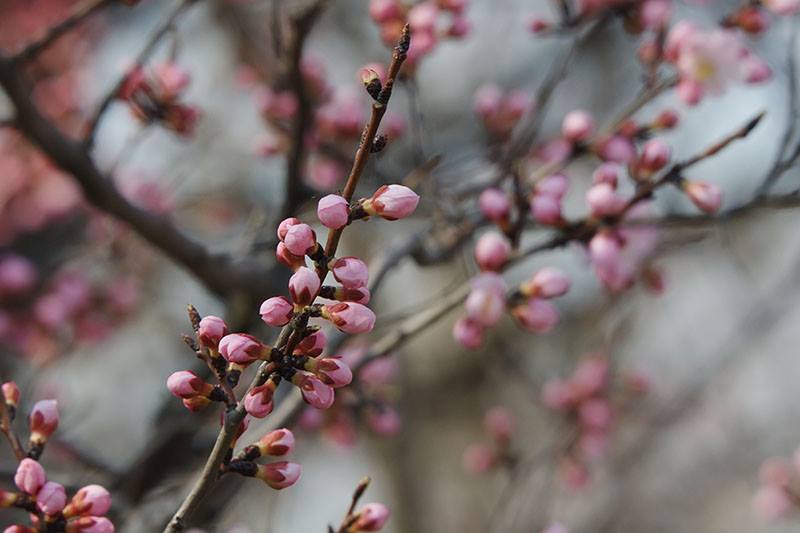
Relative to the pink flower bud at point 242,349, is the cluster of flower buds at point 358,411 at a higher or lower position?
lower

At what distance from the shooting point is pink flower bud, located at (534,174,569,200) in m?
1.70

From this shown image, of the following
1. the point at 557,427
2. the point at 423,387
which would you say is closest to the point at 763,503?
the point at 557,427

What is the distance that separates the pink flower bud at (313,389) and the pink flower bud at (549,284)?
705 millimetres

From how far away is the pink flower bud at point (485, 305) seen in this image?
1608 millimetres

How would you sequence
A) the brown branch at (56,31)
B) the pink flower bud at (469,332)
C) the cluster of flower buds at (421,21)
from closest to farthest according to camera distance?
1. the pink flower bud at (469,332)
2. the brown branch at (56,31)
3. the cluster of flower buds at (421,21)

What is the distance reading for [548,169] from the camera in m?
1.93

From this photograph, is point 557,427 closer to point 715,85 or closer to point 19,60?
point 715,85

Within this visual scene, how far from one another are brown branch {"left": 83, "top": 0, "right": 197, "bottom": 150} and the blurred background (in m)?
0.07

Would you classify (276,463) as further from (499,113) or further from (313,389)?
(499,113)

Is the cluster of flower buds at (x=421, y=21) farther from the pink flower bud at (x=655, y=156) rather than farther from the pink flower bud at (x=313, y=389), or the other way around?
the pink flower bud at (x=313, y=389)

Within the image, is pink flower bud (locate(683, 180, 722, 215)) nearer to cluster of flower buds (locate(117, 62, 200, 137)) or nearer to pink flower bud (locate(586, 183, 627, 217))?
pink flower bud (locate(586, 183, 627, 217))

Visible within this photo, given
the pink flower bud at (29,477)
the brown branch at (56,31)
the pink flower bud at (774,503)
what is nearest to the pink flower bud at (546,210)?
the pink flower bud at (29,477)

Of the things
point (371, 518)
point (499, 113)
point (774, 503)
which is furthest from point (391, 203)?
point (774, 503)

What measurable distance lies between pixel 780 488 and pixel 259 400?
7.77 ft
